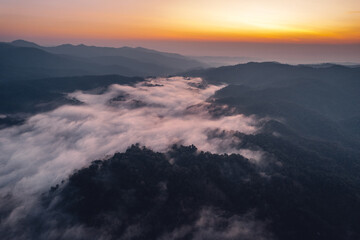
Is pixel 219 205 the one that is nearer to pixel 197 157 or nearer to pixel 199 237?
pixel 199 237

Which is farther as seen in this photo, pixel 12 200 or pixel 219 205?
pixel 12 200

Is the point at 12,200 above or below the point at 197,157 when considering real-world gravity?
below

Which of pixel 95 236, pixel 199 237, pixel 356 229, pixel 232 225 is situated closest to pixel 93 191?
pixel 95 236

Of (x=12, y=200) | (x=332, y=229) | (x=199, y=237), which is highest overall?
(x=332, y=229)

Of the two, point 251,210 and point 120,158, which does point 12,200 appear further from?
point 251,210

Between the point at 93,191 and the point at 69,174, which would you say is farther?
the point at 69,174

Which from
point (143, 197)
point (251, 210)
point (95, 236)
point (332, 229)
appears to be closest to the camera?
point (332, 229)

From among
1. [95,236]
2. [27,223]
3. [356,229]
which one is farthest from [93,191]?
[356,229]

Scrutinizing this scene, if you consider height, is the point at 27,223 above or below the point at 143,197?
below

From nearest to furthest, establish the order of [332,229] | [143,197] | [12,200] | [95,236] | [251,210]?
[332,229], [95,236], [251,210], [143,197], [12,200]
